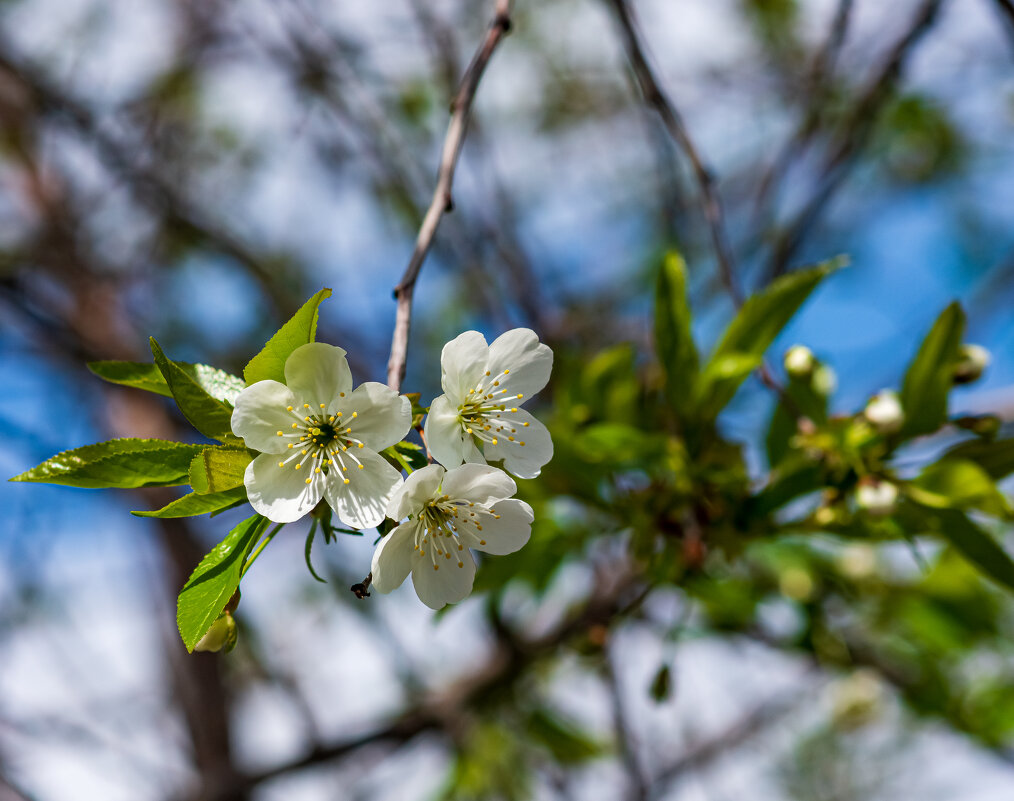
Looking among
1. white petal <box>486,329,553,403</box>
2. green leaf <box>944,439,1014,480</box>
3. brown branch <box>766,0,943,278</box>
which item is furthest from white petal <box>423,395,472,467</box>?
brown branch <box>766,0,943,278</box>

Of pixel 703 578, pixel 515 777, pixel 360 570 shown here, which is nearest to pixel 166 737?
pixel 360 570

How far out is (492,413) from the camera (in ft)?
3.06

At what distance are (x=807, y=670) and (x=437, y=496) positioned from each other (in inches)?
77.2

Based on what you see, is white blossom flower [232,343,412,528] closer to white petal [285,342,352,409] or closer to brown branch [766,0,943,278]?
white petal [285,342,352,409]

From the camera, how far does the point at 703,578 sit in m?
1.35

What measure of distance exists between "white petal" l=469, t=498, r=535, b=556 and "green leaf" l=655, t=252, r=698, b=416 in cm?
48

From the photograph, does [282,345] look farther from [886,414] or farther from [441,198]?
[886,414]

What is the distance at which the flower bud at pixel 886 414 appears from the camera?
1113 mm

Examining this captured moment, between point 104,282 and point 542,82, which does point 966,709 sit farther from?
point 104,282

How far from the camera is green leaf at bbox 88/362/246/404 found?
2.74 feet

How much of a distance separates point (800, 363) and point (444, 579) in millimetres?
626

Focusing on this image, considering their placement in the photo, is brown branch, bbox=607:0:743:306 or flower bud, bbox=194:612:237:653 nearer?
flower bud, bbox=194:612:237:653

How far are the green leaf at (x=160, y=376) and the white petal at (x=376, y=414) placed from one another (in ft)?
0.40

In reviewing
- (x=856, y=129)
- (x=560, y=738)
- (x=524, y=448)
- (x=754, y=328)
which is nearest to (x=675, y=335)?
(x=754, y=328)
